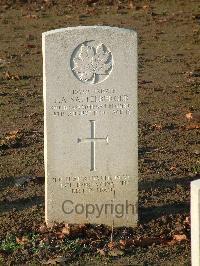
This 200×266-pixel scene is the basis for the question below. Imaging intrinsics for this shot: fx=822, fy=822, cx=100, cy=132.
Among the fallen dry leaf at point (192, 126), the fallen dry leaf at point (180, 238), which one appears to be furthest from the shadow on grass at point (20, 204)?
the fallen dry leaf at point (192, 126)

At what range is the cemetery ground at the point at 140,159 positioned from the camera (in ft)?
21.8

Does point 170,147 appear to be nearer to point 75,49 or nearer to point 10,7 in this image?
point 75,49

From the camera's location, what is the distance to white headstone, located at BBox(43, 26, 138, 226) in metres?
6.71

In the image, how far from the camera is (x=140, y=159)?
906 cm

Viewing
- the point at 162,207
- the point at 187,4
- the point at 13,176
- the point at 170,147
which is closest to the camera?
the point at 162,207

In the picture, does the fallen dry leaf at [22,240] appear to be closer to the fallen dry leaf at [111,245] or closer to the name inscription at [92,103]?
the fallen dry leaf at [111,245]

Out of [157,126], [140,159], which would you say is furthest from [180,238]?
[157,126]

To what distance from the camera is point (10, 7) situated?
23.3 metres

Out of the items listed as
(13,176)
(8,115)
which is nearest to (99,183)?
(13,176)

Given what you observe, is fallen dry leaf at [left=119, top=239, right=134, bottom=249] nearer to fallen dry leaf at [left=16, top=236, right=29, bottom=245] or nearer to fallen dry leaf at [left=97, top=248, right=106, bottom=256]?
fallen dry leaf at [left=97, top=248, right=106, bottom=256]

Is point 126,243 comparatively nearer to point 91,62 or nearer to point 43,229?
point 43,229

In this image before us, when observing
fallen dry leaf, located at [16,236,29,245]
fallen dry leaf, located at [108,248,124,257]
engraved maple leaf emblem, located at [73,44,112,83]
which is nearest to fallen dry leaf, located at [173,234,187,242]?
fallen dry leaf, located at [108,248,124,257]

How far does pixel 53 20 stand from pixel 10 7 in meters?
2.86

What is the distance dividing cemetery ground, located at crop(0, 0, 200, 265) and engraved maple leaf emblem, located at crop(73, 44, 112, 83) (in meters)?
1.30
